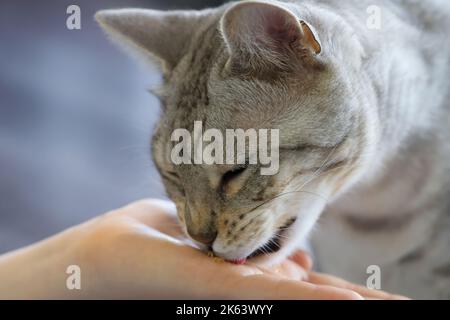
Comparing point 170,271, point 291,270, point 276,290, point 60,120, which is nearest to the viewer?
point 276,290

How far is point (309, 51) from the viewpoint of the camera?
845 millimetres

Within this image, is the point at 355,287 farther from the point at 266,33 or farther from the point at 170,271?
the point at 266,33

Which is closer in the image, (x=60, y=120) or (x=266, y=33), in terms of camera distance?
(x=266, y=33)

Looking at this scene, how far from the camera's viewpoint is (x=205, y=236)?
89 cm

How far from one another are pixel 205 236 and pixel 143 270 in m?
0.12

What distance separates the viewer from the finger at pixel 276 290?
0.77m

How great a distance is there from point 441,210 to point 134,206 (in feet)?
1.97

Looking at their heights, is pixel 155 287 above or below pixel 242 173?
below

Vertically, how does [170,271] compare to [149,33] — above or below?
below

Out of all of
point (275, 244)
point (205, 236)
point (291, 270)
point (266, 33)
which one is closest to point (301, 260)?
point (291, 270)

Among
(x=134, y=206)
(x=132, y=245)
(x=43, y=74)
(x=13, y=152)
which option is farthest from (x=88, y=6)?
(x=132, y=245)

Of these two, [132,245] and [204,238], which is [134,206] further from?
[204,238]

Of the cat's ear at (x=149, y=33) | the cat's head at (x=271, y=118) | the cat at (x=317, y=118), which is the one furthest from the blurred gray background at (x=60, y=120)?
the cat's head at (x=271, y=118)

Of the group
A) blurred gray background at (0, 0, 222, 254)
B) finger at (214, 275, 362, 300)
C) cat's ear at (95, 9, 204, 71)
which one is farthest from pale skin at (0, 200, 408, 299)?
blurred gray background at (0, 0, 222, 254)
